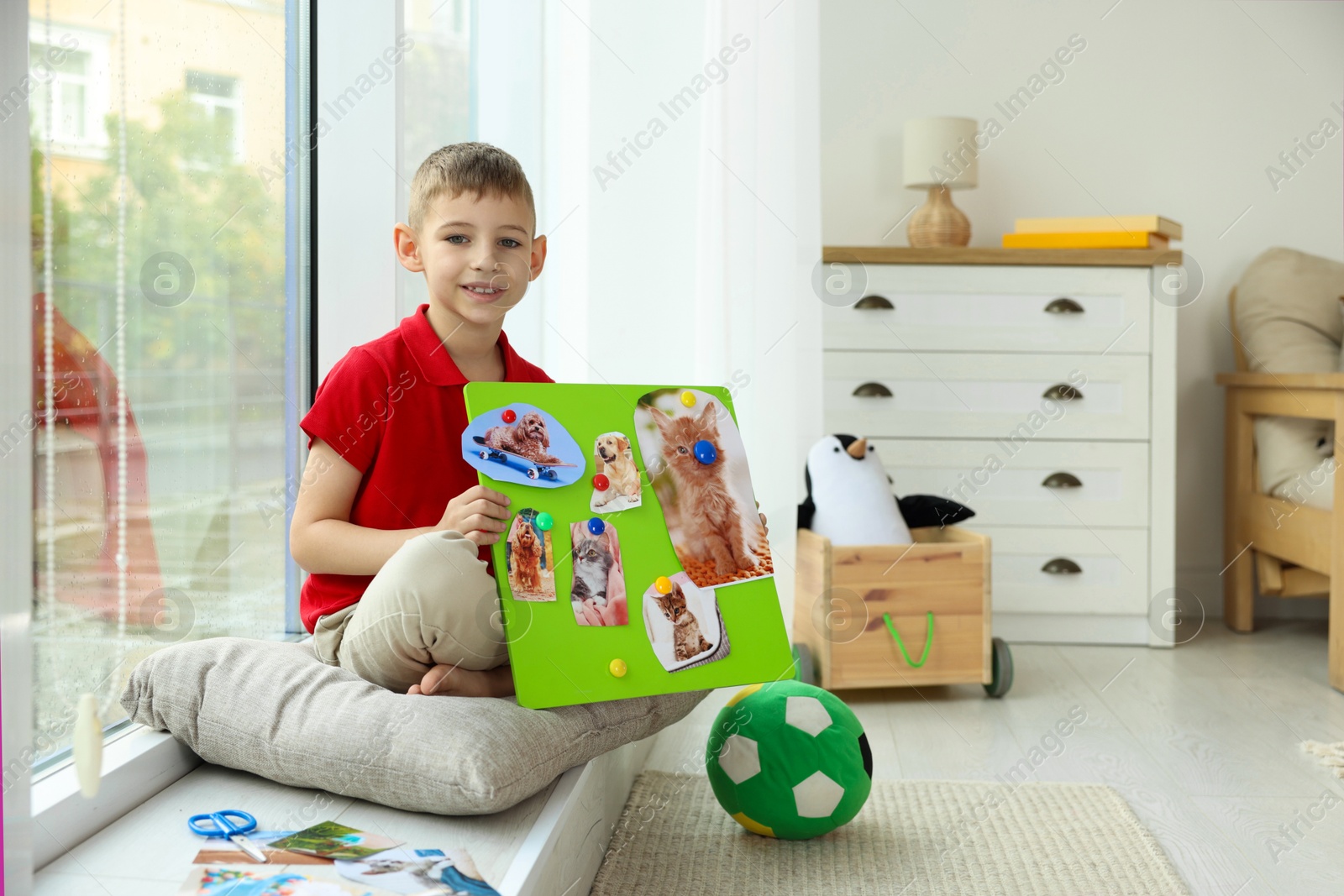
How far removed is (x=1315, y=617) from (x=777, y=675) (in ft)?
6.70

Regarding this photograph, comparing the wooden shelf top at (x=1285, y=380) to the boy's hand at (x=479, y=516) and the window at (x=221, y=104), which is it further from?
the window at (x=221, y=104)

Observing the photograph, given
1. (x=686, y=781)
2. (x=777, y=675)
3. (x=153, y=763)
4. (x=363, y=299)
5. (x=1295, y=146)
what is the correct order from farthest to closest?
(x=1295, y=146)
(x=363, y=299)
(x=686, y=781)
(x=777, y=675)
(x=153, y=763)

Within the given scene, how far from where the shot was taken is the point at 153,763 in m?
0.97

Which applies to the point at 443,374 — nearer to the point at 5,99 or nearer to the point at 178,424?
the point at 178,424

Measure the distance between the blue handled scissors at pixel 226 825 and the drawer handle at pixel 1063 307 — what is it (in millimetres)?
1848

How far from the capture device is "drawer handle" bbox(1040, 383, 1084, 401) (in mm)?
2199

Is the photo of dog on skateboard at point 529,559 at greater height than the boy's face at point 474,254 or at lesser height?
lesser

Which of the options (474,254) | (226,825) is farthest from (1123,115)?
(226,825)

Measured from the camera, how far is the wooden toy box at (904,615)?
1812 mm

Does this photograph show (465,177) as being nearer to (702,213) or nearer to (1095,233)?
(702,213)

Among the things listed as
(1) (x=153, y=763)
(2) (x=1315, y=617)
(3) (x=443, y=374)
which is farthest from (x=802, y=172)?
(2) (x=1315, y=617)

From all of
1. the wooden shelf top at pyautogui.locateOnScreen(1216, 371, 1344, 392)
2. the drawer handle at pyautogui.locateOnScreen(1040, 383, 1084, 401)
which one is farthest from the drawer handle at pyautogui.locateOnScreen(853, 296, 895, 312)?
the wooden shelf top at pyautogui.locateOnScreen(1216, 371, 1344, 392)

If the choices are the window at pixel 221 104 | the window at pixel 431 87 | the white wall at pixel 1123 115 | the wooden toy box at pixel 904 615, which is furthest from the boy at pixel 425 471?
the white wall at pixel 1123 115

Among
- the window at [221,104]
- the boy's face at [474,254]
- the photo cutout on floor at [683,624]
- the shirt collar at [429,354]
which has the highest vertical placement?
the window at [221,104]
